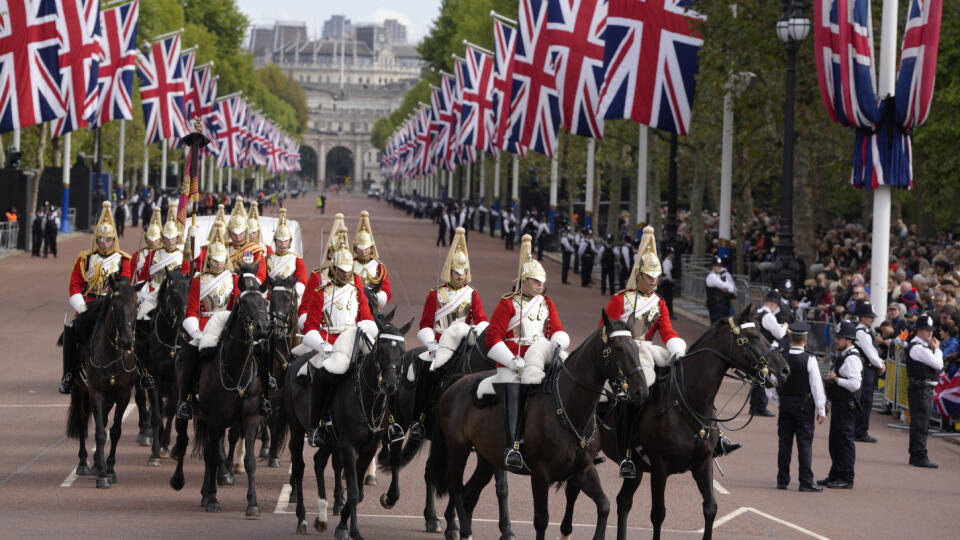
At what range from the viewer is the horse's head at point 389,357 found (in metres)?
12.1

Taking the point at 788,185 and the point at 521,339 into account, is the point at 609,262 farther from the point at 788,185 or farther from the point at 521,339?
the point at 521,339

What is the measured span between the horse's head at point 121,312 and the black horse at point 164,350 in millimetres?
835

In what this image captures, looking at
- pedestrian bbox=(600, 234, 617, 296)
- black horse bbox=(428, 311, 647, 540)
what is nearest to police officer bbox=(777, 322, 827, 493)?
black horse bbox=(428, 311, 647, 540)

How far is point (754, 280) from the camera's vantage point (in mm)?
38875

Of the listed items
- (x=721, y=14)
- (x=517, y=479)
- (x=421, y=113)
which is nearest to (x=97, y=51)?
(x=721, y=14)

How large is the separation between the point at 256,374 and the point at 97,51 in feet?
91.2

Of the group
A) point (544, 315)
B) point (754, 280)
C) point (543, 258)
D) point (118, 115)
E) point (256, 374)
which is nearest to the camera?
point (544, 315)

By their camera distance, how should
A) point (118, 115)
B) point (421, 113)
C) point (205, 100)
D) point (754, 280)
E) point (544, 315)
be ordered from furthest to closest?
point (421, 113) < point (205, 100) < point (118, 115) < point (754, 280) < point (544, 315)

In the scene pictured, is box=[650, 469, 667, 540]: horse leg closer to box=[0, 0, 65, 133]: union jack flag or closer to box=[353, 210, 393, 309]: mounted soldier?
box=[353, 210, 393, 309]: mounted soldier

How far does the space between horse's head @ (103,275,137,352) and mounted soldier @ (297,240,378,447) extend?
84.8 inches

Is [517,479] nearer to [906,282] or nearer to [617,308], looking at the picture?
[617,308]

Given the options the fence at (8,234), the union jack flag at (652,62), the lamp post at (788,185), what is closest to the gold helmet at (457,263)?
the lamp post at (788,185)

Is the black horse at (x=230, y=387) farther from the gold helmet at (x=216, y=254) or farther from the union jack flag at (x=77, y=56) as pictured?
the union jack flag at (x=77, y=56)

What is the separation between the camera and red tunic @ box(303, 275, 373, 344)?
44.9 ft
